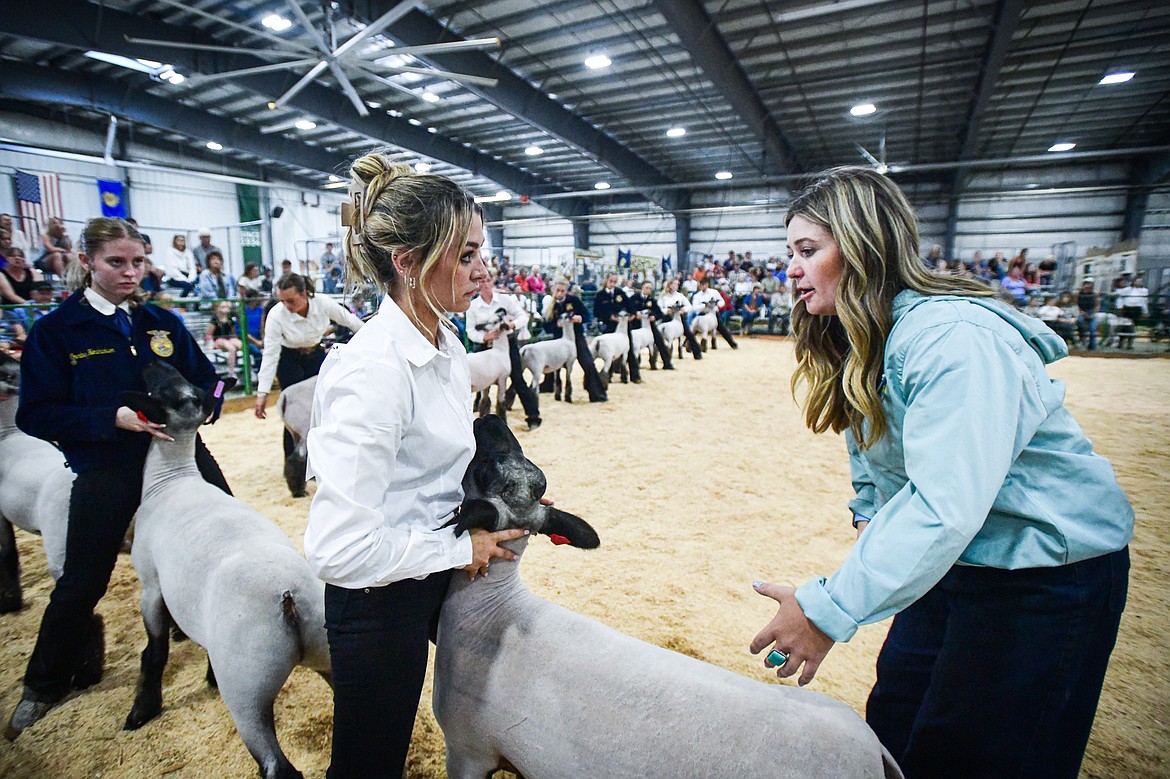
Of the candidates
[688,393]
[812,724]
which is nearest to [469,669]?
[812,724]

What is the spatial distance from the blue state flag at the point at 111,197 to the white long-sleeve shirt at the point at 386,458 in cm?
2124

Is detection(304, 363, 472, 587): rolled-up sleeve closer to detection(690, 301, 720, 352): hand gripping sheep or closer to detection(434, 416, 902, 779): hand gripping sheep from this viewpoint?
detection(434, 416, 902, 779): hand gripping sheep

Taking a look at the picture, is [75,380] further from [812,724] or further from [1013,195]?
[1013,195]

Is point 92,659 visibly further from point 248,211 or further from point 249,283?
point 248,211

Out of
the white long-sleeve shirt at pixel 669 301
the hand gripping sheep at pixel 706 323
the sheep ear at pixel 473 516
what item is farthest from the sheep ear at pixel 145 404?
the hand gripping sheep at pixel 706 323

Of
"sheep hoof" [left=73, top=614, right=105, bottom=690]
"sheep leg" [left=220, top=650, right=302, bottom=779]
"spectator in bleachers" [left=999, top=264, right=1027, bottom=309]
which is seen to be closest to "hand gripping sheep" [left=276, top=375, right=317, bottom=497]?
"sheep hoof" [left=73, top=614, right=105, bottom=690]

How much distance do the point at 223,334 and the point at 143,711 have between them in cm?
757

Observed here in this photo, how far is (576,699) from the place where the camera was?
1312 millimetres

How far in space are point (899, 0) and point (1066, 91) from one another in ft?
23.5

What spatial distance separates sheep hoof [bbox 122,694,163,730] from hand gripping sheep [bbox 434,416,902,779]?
1.52m

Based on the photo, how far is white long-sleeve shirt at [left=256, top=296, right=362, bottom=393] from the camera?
191 inches

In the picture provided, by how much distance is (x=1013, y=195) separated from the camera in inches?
763

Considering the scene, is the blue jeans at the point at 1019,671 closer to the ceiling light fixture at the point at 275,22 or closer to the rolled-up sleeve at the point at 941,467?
the rolled-up sleeve at the point at 941,467

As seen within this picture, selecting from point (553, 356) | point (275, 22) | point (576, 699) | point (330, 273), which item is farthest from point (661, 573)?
point (330, 273)
